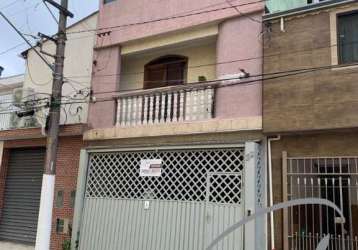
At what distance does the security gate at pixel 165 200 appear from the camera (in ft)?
31.6

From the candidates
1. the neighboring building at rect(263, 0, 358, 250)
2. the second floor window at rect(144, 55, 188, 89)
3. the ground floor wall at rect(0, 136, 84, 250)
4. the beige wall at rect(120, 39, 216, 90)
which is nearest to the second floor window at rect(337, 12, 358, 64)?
the neighboring building at rect(263, 0, 358, 250)

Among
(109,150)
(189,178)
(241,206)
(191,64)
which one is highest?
(191,64)

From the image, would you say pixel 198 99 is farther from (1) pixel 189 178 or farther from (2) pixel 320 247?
(2) pixel 320 247

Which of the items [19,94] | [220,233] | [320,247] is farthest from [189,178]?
[19,94]

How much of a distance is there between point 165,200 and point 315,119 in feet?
13.0

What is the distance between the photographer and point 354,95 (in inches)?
333

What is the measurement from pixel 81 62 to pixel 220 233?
271 inches

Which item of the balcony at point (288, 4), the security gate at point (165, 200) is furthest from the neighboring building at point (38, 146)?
the balcony at point (288, 4)

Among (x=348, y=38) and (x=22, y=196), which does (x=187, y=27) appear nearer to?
(x=348, y=38)

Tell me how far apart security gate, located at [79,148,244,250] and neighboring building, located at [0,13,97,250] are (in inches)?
43.7

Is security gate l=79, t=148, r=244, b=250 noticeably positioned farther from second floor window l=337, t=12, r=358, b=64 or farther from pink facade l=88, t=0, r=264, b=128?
second floor window l=337, t=12, r=358, b=64

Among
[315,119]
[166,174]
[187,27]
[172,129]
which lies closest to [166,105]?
[172,129]

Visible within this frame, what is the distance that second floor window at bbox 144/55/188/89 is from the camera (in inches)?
483

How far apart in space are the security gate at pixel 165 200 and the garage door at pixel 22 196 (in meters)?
2.67
